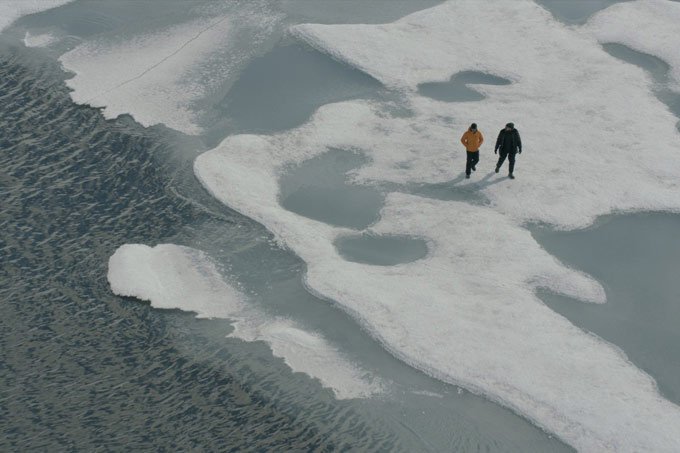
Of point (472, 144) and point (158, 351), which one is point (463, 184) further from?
point (158, 351)

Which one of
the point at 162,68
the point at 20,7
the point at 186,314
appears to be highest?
the point at 20,7

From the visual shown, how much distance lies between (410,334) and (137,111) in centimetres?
1361

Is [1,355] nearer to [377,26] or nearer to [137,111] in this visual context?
[137,111]

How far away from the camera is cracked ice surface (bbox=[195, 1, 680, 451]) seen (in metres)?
17.2

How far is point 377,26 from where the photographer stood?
1257 inches

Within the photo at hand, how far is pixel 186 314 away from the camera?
19.4 meters

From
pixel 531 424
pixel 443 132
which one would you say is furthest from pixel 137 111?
pixel 531 424

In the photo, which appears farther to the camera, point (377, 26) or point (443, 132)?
point (377, 26)

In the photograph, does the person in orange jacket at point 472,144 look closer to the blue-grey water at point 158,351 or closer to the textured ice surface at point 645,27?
the blue-grey water at point 158,351

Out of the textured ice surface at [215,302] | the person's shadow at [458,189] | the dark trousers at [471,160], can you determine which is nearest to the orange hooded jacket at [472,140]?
the dark trousers at [471,160]

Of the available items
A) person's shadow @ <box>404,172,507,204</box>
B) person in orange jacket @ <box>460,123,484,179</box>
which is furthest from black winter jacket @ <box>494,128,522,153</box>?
person's shadow @ <box>404,172,507,204</box>

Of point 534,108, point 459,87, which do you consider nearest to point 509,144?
point 534,108

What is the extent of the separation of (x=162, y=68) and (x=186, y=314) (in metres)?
13.1

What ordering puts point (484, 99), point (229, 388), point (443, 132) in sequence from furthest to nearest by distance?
point (484, 99), point (443, 132), point (229, 388)
